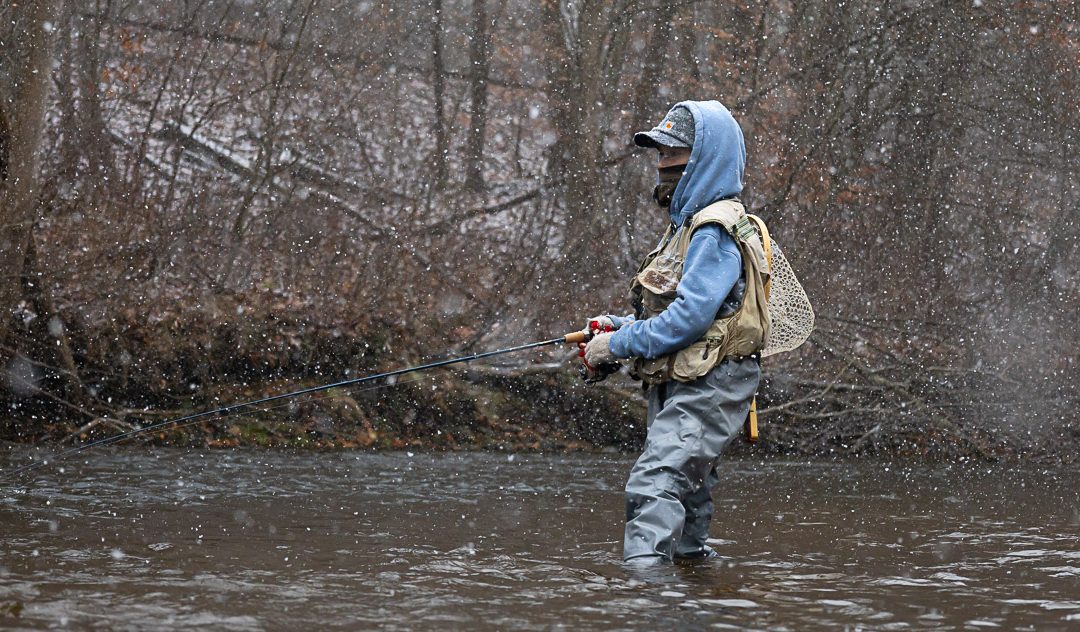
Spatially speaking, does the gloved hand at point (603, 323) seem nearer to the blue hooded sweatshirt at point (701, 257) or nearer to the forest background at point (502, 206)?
the blue hooded sweatshirt at point (701, 257)

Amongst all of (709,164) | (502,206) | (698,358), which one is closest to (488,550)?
(698,358)

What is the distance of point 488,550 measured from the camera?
580cm

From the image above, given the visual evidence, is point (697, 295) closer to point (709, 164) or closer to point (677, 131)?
point (709, 164)

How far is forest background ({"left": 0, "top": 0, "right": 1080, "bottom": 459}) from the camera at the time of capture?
11.1m

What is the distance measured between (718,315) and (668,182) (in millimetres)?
636

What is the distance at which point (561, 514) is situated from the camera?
7.38 metres

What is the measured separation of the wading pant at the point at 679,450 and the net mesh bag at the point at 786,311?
36cm

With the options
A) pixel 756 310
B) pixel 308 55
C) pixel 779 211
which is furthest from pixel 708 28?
pixel 756 310

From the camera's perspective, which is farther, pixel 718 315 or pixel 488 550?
pixel 488 550

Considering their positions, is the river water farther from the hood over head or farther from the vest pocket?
the hood over head

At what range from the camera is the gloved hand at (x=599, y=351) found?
5.10 metres

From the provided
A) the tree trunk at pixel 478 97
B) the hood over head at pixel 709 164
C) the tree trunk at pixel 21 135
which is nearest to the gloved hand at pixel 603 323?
the hood over head at pixel 709 164

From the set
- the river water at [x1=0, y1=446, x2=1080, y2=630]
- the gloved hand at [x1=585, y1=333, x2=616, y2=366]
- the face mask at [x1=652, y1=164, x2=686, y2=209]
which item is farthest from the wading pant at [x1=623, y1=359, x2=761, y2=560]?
the face mask at [x1=652, y1=164, x2=686, y2=209]

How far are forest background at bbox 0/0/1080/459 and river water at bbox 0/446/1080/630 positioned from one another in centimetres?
149
